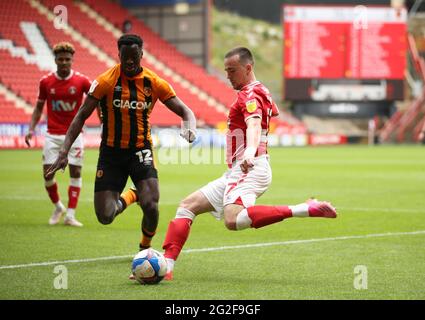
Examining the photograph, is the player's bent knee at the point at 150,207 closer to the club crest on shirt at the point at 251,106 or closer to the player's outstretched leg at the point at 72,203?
the club crest on shirt at the point at 251,106

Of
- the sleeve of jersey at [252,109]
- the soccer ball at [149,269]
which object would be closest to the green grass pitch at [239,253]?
the soccer ball at [149,269]

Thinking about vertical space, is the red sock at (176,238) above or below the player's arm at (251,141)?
below

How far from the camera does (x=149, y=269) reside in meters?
7.45

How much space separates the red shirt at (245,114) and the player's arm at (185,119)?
1.38ft

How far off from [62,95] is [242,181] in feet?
16.9

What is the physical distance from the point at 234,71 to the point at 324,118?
42313 millimetres

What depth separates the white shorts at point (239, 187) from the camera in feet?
25.7

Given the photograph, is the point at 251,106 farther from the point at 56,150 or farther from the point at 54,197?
the point at 54,197

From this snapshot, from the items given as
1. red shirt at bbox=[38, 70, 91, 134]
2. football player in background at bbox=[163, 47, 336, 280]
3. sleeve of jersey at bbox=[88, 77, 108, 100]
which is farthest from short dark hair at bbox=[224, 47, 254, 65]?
red shirt at bbox=[38, 70, 91, 134]

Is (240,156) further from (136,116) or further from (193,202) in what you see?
(136,116)

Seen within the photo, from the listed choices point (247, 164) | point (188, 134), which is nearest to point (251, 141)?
point (247, 164)

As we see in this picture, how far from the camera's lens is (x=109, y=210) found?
8539 mm

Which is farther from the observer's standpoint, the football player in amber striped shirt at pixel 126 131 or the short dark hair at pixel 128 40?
the football player in amber striped shirt at pixel 126 131
